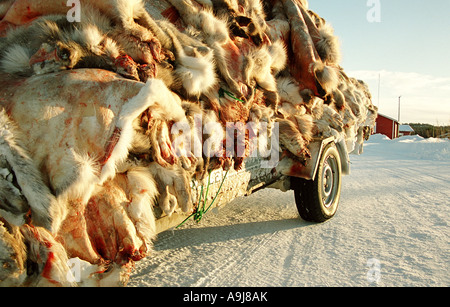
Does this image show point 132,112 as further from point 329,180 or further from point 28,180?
point 329,180

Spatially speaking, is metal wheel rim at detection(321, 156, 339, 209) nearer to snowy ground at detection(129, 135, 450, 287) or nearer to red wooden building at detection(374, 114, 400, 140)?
snowy ground at detection(129, 135, 450, 287)

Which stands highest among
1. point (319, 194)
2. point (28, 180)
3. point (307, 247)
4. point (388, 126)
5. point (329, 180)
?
point (388, 126)

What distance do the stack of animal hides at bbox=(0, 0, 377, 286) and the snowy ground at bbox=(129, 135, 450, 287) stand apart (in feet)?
2.42

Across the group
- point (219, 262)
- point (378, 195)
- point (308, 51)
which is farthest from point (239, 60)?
point (378, 195)

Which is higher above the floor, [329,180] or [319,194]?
[329,180]

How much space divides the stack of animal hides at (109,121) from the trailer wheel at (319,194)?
1076mm

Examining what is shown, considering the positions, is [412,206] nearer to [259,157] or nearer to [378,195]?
[378,195]

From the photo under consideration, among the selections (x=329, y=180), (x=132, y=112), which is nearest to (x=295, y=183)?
(x=329, y=180)

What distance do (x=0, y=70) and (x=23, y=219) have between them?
88 cm

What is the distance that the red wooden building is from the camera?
37875 millimetres

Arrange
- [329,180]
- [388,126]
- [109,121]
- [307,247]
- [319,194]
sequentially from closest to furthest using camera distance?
[109,121] < [307,247] < [319,194] < [329,180] < [388,126]

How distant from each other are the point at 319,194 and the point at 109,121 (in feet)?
8.73

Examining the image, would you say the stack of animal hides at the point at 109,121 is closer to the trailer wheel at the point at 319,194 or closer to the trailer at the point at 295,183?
the trailer at the point at 295,183

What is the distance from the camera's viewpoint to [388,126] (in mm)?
38281
